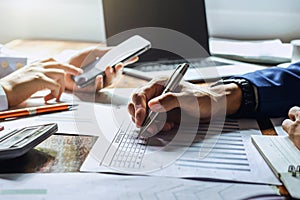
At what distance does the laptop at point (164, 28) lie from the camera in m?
1.18

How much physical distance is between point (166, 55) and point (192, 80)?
199 millimetres

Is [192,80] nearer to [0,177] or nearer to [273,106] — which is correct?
[273,106]

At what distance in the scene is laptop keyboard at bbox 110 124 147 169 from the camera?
618 millimetres

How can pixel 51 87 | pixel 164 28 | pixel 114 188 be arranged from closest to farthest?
pixel 114 188 → pixel 51 87 → pixel 164 28

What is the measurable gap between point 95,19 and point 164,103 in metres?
0.86

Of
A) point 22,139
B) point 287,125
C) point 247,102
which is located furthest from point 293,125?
point 22,139

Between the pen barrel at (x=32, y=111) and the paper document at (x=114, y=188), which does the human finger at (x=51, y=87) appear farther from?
the paper document at (x=114, y=188)

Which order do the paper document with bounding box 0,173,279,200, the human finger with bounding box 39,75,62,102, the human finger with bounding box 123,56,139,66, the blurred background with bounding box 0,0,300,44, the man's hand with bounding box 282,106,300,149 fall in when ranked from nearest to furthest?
1. the paper document with bounding box 0,173,279,200
2. the man's hand with bounding box 282,106,300,149
3. the human finger with bounding box 39,75,62,102
4. the human finger with bounding box 123,56,139,66
5. the blurred background with bounding box 0,0,300,44

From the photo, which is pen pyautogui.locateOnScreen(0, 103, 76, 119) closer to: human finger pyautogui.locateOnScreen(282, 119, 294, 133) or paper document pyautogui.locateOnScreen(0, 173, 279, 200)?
paper document pyautogui.locateOnScreen(0, 173, 279, 200)

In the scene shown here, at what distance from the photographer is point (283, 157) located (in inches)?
24.6

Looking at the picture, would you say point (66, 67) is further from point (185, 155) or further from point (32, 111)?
point (185, 155)

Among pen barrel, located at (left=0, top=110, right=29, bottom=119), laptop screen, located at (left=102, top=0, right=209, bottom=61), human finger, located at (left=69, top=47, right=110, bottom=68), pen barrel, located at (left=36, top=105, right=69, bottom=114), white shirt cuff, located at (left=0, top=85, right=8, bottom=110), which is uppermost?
laptop screen, located at (left=102, top=0, right=209, bottom=61)

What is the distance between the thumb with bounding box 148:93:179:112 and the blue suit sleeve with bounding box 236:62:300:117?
0.58ft

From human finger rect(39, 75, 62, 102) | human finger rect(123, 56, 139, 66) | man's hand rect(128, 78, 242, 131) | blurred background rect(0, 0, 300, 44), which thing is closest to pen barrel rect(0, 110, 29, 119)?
human finger rect(39, 75, 62, 102)
